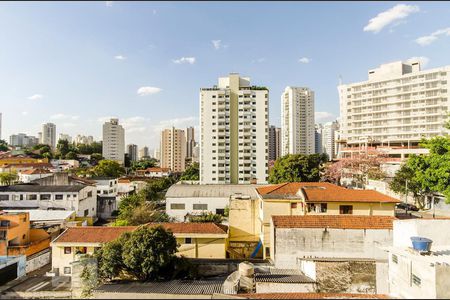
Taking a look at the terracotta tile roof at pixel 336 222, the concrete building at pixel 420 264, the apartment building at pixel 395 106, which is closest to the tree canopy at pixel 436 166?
the terracotta tile roof at pixel 336 222

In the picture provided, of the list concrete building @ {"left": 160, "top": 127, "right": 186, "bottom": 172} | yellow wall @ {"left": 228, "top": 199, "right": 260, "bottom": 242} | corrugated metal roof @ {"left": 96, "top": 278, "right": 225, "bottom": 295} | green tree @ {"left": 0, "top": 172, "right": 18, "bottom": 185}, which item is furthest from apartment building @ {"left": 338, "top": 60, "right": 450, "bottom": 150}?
green tree @ {"left": 0, "top": 172, "right": 18, "bottom": 185}

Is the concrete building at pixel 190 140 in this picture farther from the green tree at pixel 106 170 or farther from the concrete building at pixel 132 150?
the green tree at pixel 106 170

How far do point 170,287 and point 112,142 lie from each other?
123m

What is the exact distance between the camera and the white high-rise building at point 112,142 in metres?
127

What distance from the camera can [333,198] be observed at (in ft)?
69.1

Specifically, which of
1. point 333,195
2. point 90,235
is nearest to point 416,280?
point 333,195

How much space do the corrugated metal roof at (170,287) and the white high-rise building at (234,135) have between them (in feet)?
158

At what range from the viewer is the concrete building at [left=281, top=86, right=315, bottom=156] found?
119562 millimetres

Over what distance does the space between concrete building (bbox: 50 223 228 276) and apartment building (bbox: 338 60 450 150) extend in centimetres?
5632

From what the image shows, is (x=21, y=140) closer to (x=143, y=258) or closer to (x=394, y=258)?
(x=143, y=258)

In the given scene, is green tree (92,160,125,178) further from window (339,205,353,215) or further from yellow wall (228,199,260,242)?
window (339,205,353,215)

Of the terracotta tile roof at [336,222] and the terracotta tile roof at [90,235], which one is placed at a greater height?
the terracotta tile roof at [336,222]

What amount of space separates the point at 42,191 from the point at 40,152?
82694mm

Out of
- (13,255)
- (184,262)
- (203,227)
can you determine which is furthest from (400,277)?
(13,255)
